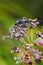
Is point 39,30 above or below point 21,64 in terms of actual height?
above

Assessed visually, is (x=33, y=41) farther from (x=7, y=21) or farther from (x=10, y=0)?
(x=10, y=0)

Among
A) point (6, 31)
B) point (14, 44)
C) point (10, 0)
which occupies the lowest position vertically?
point (14, 44)

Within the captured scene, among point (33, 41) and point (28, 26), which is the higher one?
point (28, 26)

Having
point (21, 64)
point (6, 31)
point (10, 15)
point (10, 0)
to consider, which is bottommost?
point (21, 64)

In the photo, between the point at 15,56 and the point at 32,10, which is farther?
the point at 32,10

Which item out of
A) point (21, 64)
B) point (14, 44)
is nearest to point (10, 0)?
point (14, 44)

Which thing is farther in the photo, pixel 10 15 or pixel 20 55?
pixel 10 15

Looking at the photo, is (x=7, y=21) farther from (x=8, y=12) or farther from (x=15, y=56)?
(x=15, y=56)

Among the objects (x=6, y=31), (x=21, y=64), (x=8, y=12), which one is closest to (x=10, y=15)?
(x=8, y=12)

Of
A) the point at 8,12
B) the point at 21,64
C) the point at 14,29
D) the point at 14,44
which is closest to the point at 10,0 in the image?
the point at 8,12
